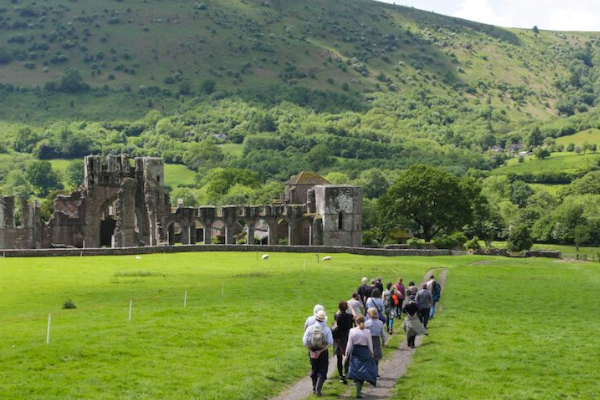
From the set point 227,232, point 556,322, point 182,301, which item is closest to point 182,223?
point 227,232

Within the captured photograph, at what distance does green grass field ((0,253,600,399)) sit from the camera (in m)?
25.9

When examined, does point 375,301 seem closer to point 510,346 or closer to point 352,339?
point 510,346

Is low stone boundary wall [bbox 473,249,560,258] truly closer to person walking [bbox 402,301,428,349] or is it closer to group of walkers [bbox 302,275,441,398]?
person walking [bbox 402,301,428,349]

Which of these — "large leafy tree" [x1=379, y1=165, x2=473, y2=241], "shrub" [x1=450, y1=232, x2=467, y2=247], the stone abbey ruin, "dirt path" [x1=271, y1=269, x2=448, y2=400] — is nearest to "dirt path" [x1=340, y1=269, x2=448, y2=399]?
"dirt path" [x1=271, y1=269, x2=448, y2=400]

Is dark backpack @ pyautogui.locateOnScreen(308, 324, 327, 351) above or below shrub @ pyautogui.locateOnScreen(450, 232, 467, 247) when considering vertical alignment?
above

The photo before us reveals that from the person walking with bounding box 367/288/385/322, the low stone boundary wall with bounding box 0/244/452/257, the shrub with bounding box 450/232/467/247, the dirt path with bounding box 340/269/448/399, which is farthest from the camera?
the shrub with bounding box 450/232/467/247

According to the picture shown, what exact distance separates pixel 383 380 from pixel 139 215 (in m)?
74.1

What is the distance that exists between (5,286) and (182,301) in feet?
35.7

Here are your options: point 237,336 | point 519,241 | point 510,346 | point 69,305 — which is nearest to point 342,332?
point 237,336

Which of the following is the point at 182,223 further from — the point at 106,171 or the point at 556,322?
the point at 556,322

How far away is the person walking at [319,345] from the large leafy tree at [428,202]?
82351 millimetres

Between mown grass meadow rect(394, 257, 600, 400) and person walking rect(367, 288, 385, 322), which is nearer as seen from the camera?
mown grass meadow rect(394, 257, 600, 400)

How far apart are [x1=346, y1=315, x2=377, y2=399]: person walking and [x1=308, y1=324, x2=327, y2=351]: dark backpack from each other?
62cm

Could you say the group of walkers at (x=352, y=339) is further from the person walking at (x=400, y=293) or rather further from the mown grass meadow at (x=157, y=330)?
the person walking at (x=400, y=293)
